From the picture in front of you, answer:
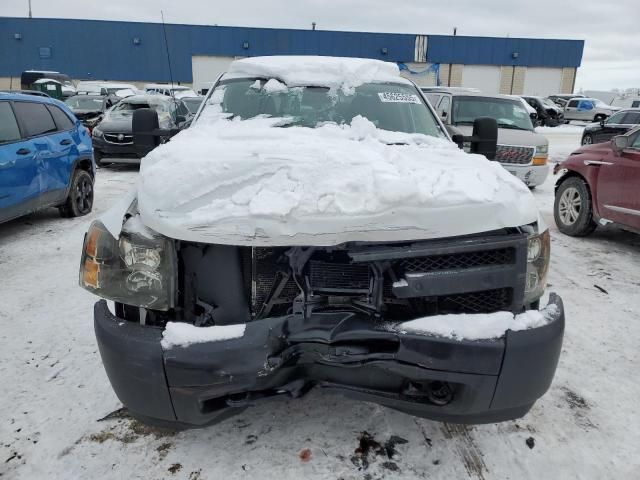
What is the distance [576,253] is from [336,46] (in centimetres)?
3994

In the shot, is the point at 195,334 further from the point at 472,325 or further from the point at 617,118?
the point at 617,118

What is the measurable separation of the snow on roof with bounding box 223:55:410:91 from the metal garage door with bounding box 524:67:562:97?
4706 cm

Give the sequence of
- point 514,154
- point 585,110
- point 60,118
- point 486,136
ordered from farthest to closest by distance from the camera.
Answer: point 585,110
point 514,154
point 60,118
point 486,136

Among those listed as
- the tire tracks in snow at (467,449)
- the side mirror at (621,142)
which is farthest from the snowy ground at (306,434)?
the side mirror at (621,142)

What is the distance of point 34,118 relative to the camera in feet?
20.4

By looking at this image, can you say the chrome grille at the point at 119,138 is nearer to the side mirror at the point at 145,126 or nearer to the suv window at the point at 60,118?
the suv window at the point at 60,118

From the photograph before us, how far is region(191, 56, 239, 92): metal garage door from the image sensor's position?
Answer: 40987 mm

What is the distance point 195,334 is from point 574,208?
20.0ft

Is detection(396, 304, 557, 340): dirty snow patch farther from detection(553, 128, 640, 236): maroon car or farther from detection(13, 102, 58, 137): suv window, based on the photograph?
detection(13, 102, 58, 137): suv window

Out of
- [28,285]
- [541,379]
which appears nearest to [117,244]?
[541,379]

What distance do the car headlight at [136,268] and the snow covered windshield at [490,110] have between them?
914 cm

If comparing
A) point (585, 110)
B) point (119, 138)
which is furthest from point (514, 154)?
point (585, 110)

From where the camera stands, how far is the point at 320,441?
2.51m

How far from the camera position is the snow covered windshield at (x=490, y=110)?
10.3 meters
